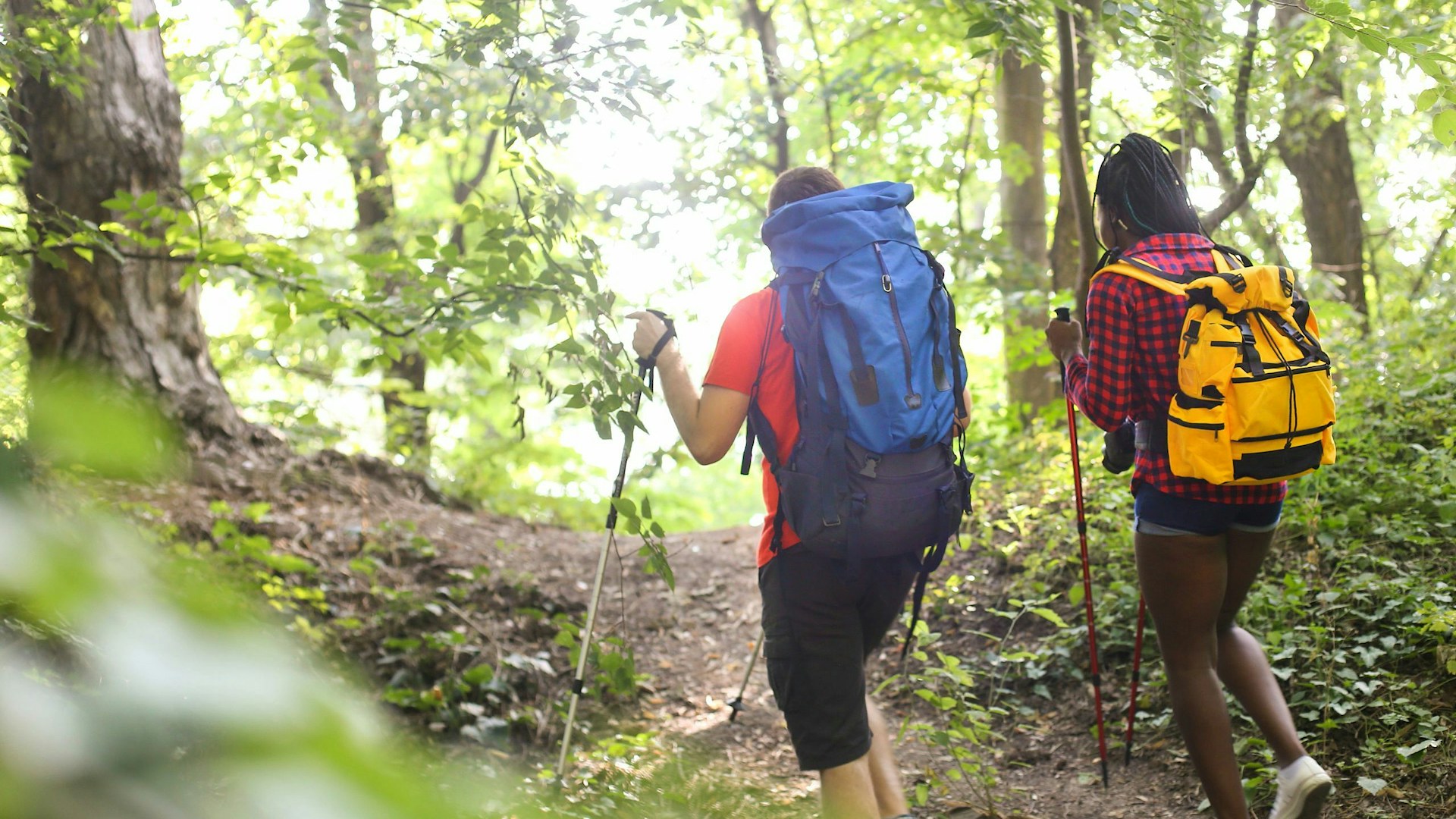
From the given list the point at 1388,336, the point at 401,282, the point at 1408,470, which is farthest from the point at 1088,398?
the point at 1388,336

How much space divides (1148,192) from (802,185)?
3.65ft

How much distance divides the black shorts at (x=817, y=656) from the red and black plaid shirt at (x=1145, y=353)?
2.90ft

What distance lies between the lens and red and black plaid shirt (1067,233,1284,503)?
2.84 m

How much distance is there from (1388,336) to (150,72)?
8178 millimetres

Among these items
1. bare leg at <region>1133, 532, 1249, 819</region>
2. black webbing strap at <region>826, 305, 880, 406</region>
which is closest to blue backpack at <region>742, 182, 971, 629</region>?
black webbing strap at <region>826, 305, 880, 406</region>

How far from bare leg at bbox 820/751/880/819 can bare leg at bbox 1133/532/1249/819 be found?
1.06m

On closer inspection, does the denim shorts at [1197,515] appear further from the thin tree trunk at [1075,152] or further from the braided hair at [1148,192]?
the thin tree trunk at [1075,152]

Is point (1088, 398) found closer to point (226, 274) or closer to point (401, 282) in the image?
point (401, 282)

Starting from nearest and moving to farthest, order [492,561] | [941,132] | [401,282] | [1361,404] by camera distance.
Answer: [401,282] → [1361,404] → [492,561] → [941,132]

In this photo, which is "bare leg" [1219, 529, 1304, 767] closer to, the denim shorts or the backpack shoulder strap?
the denim shorts

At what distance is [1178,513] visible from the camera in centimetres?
288

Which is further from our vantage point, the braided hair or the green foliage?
the braided hair

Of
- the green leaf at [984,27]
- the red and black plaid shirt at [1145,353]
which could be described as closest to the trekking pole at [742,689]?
the red and black plaid shirt at [1145,353]

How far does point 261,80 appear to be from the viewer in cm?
486
